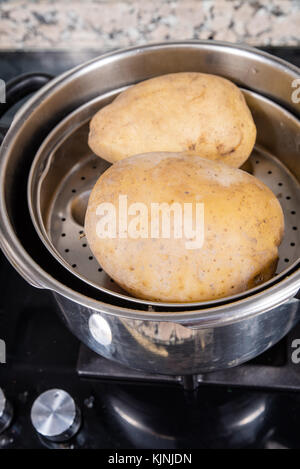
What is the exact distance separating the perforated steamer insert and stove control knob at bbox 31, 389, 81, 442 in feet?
0.55

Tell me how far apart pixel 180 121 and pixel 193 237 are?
0.57 ft

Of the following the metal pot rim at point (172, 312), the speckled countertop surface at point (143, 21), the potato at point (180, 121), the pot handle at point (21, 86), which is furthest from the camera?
the speckled countertop surface at point (143, 21)

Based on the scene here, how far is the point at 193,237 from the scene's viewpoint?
522 millimetres

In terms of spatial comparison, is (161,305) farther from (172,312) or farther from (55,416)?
(55,416)

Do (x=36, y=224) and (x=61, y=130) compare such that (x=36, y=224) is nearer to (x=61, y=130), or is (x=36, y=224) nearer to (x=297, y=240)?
(x=61, y=130)

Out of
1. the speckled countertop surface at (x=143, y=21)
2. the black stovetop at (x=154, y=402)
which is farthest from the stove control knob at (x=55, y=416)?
the speckled countertop surface at (x=143, y=21)

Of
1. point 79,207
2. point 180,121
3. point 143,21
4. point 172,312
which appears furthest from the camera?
point 143,21

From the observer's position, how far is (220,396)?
69 cm

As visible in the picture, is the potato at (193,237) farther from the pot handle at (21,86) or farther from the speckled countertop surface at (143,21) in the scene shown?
the speckled countertop surface at (143,21)

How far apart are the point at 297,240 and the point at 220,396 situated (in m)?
0.24

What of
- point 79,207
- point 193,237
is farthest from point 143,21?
point 193,237

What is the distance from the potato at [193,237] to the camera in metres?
0.52

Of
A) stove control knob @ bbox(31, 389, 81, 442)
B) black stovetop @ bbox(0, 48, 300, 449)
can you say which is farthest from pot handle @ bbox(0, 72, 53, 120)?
stove control knob @ bbox(31, 389, 81, 442)

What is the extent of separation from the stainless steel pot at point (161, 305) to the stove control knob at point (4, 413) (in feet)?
0.49
